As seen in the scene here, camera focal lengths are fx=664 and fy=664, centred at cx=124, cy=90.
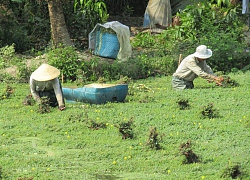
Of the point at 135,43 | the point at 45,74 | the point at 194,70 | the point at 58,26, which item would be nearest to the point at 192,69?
the point at 194,70

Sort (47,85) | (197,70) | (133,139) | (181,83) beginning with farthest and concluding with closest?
(181,83), (197,70), (47,85), (133,139)

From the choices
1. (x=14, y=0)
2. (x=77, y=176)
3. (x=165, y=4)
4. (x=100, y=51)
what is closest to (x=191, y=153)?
(x=77, y=176)

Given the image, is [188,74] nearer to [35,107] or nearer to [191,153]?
[35,107]

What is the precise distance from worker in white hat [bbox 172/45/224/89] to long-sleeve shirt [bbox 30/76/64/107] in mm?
2826

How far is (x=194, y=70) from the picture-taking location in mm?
12984

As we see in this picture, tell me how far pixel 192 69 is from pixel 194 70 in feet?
0.19

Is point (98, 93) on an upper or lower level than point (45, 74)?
lower

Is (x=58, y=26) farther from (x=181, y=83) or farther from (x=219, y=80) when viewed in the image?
(x=219, y=80)

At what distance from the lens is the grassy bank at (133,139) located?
27.9ft

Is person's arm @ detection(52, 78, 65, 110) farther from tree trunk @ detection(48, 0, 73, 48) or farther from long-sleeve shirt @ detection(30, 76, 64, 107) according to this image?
tree trunk @ detection(48, 0, 73, 48)

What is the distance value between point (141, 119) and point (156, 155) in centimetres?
193

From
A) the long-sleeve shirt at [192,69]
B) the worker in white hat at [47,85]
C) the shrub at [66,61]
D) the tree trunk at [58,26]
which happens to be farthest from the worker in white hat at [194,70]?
the tree trunk at [58,26]

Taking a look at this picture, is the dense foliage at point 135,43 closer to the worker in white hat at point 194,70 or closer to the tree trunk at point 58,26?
the tree trunk at point 58,26

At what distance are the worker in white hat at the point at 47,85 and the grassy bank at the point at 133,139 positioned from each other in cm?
27
